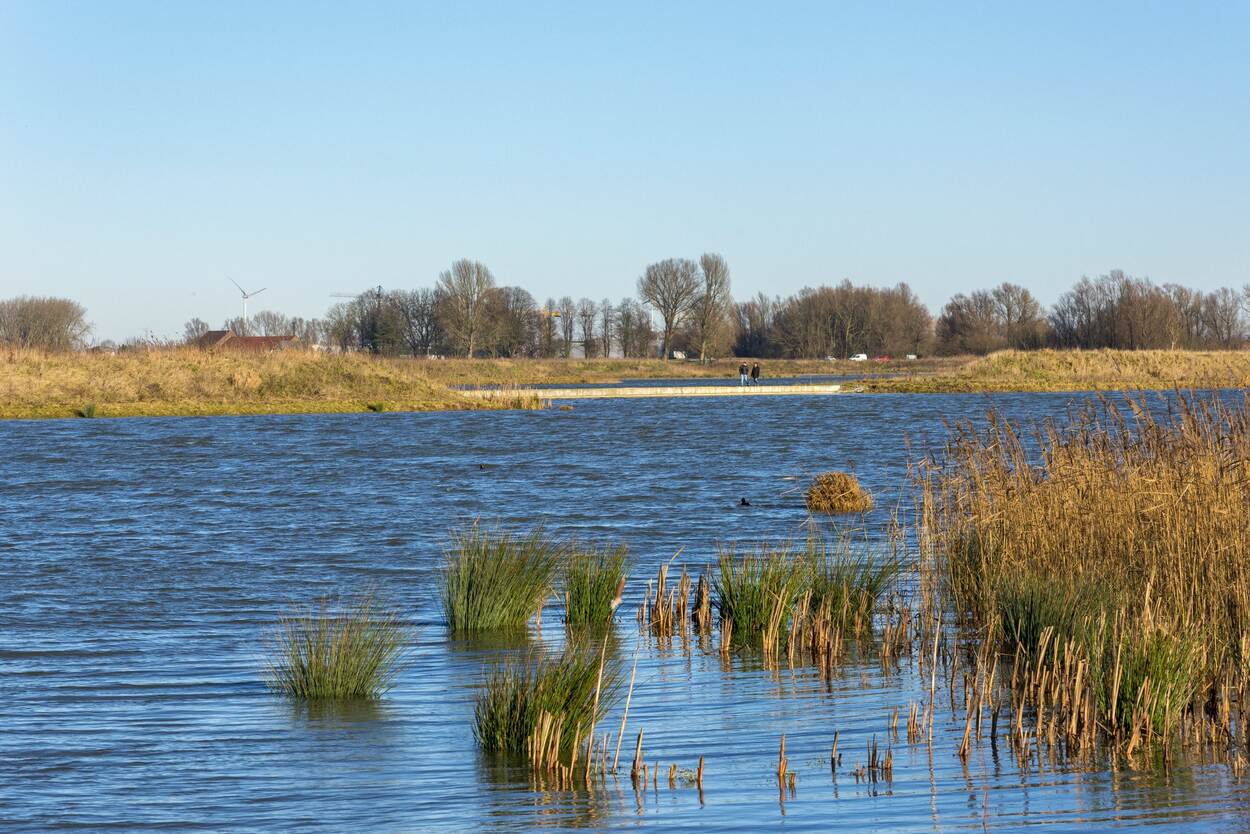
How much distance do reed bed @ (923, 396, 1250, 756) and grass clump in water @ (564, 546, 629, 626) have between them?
259 centimetres

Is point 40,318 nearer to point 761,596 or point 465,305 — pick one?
point 465,305

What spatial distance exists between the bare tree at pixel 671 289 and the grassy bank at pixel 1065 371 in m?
40.1

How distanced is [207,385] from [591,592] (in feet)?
158

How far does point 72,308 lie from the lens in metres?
110

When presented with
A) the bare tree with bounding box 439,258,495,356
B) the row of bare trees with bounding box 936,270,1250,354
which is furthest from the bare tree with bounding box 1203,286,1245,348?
the bare tree with bounding box 439,258,495,356

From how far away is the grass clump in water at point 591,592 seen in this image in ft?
35.5

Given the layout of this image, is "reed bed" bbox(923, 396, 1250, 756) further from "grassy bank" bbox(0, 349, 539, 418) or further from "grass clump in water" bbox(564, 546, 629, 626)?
"grassy bank" bbox(0, 349, 539, 418)

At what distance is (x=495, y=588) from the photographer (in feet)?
35.0

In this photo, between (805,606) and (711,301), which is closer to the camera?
(805,606)

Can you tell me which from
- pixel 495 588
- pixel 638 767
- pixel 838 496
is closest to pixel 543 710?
pixel 638 767

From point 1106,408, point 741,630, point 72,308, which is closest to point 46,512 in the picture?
point 741,630

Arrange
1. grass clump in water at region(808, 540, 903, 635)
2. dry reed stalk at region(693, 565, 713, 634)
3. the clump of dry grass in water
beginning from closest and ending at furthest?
grass clump in water at region(808, 540, 903, 635)
dry reed stalk at region(693, 565, 713, 634)
the clump of dry grass in water

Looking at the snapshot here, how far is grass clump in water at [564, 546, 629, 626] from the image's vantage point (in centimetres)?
1083

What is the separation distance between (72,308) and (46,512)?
96.1 meters
